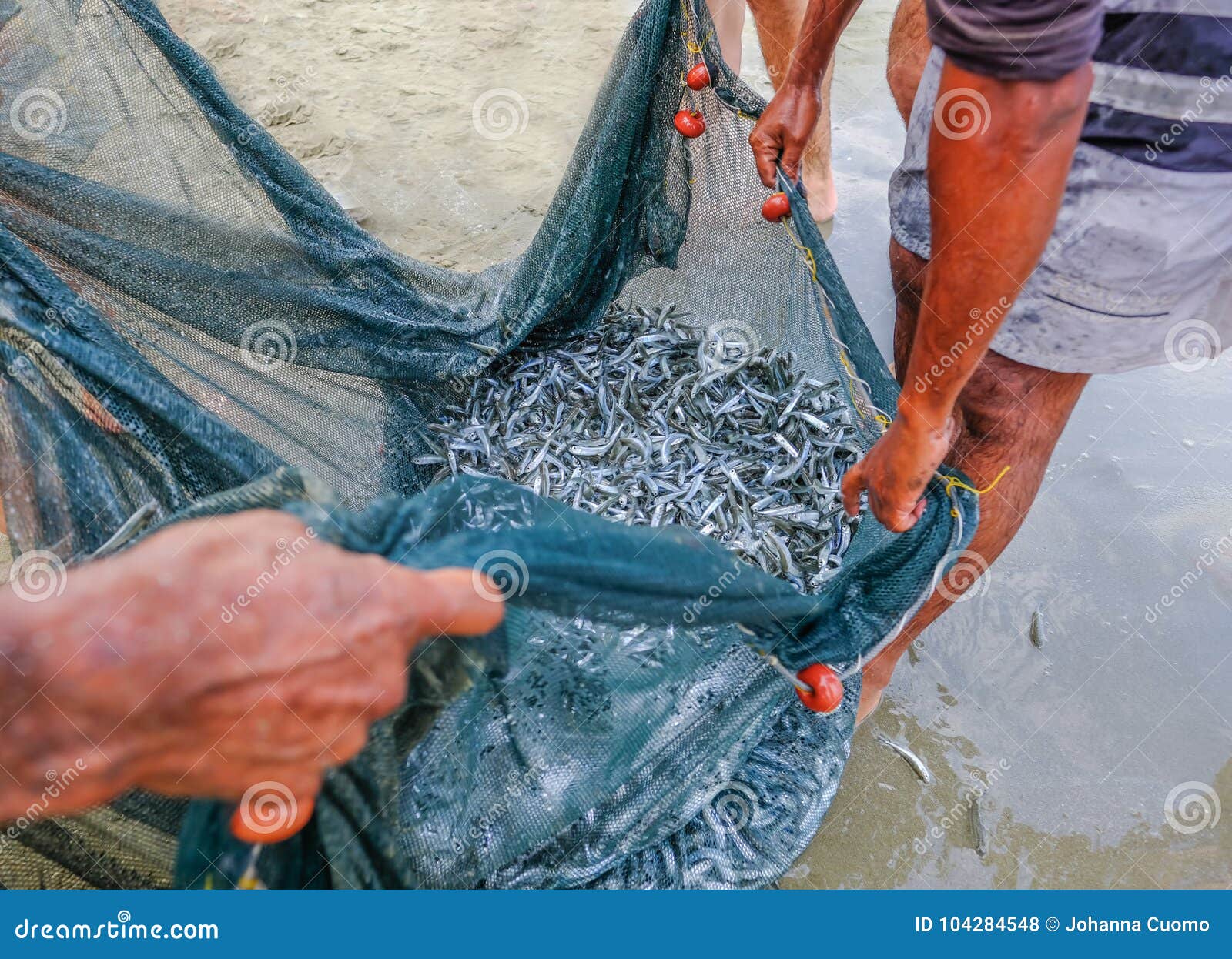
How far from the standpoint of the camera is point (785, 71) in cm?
404

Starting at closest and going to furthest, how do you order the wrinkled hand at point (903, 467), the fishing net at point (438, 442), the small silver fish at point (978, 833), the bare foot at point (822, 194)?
the fishing net at point (438, 442), the wrinkled hand at point (903, 467), the small silver fish at point (978, 833), the bare foot at point (822, 194)

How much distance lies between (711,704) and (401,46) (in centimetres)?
515

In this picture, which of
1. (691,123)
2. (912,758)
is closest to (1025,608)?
(912,758)

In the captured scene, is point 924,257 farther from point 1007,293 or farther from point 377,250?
point 377,250

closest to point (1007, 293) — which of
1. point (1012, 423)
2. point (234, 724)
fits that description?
point (1012, 423)

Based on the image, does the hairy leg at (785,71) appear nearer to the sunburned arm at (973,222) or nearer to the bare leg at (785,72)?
the bare leg at (785,72)

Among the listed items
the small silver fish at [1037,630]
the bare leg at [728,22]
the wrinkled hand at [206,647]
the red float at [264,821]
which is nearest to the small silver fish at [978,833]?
the small silver fish at [1037,630]

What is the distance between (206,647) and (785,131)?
2.18 meters

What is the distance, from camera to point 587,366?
315 centimetres

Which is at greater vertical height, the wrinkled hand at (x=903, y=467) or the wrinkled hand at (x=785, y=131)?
the wrinkled hand at (x=785, y=131)

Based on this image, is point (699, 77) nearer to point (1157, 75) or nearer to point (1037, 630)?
point (1157, 75)

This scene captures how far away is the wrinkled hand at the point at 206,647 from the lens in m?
1.43

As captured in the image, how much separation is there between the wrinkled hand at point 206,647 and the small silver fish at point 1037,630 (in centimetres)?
214

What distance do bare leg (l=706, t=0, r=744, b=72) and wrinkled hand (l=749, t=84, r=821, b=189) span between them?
5.71 feet
